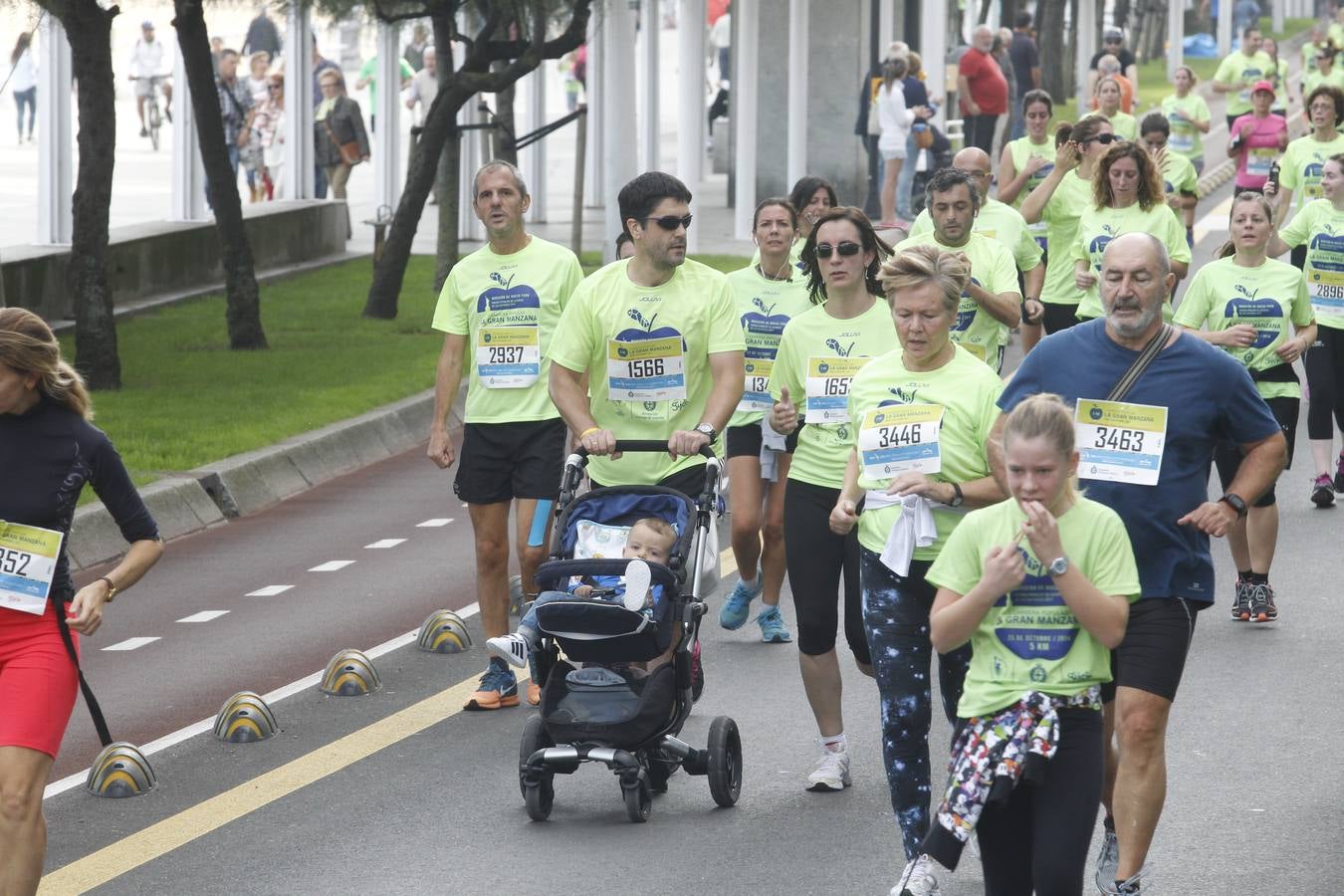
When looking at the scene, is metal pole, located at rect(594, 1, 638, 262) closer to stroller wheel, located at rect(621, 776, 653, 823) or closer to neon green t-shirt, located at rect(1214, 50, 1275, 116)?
neon green t-shirt, located at rect(1214, 50, 1275, 116)

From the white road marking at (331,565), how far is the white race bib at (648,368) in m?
4.15

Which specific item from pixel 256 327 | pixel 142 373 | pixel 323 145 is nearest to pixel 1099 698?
pixel 142 373

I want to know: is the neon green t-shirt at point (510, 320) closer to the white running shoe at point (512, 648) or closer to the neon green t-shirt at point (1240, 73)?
the white running shoe at point (512, 648)

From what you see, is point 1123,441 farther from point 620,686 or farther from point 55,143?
point 55,143

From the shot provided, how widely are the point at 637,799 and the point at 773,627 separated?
2.73 metres

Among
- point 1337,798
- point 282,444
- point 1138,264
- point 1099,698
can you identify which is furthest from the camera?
point 282,444

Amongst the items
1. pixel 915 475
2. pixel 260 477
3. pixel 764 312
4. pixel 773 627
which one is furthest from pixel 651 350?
pixel 260 477

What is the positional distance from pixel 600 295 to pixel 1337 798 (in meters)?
3.01

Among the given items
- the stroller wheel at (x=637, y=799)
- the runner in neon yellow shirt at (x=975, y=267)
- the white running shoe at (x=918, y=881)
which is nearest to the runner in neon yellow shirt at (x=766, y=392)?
the runner in neon yellow shirt at (x=975, y=267)

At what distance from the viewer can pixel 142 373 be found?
16922 mm

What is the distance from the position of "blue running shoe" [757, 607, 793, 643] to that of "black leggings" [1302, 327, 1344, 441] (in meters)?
3.98

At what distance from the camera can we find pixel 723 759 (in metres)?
7.34

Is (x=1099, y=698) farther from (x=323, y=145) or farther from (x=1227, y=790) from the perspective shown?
(x=323, y=145)

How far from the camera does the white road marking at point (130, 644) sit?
10.2 metres
